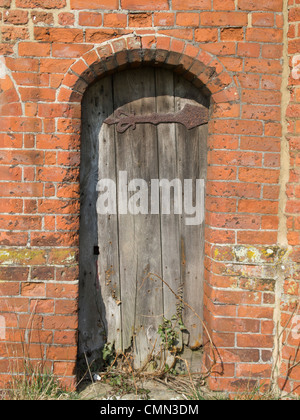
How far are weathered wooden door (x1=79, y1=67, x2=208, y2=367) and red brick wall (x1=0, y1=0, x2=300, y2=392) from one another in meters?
0.21

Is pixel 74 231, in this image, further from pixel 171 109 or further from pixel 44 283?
pixel 171 109

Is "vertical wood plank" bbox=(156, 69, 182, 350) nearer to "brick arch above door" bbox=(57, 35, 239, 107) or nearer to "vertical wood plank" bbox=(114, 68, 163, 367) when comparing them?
"vertical wood plank" bbox=(114, 68, 163, 367)

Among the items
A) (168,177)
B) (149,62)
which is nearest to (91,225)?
(168,177)

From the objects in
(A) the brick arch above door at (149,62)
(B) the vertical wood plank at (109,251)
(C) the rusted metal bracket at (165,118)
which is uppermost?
(A) the brick arch above door at (149,62)

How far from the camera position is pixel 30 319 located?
2.43 m

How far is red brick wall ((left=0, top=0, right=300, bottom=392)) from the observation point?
7.82ft

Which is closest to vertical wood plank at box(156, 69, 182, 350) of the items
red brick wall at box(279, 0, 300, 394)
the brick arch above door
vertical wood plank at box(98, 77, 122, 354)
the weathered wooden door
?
the weathered wooden door

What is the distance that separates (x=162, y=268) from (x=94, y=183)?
32.5 inches

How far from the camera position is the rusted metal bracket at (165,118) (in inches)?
104

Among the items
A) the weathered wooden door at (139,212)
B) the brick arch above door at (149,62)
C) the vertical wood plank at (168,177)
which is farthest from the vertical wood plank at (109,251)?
the vertical wood plank at (168,177)

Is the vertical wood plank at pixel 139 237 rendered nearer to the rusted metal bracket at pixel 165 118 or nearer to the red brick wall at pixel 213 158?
the rusted metal bracket at pixel 165 118

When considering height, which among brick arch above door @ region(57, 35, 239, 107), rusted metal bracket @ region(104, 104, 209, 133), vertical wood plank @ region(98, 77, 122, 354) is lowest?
vertical wood plank @ region(98, 77, 122, 354)

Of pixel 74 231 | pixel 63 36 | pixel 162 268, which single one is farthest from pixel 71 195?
pixel 63 36

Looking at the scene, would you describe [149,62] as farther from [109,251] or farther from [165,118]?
[109,251]
